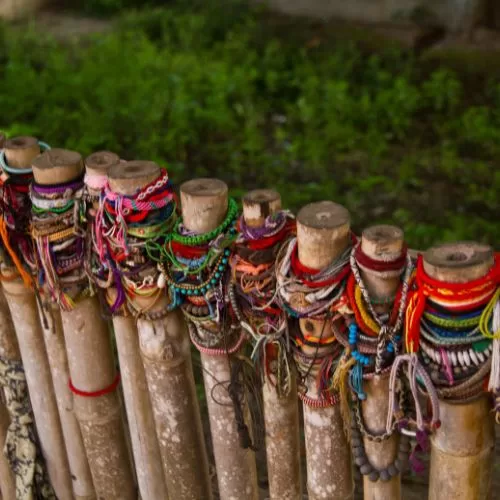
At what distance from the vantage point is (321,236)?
1.55m

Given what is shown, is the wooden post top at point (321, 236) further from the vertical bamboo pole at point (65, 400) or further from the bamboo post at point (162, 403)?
the vertical bamboo pole at point (65, 400)

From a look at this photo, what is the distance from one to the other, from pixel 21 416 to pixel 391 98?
4066mm

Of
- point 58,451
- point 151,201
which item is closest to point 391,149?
point 58,451

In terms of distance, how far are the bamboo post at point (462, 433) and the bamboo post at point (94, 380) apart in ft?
2.78

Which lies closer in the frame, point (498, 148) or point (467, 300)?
point (467, 300)

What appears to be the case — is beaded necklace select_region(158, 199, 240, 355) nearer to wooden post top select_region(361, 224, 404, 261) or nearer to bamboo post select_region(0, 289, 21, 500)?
wooden post top select_region(361, 224, 404, 261)

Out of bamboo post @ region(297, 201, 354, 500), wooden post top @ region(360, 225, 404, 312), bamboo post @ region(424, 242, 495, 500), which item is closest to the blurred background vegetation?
bamboo post @ region(297, 201, 354, 500)

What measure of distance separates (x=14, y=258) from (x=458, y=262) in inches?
42.6

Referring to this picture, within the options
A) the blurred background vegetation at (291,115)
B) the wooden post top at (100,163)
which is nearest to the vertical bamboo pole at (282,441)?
the wooden post top at (100,163)

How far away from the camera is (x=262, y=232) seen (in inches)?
64.4

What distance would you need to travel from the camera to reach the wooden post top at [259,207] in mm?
1643

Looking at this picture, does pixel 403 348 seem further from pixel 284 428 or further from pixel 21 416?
pixel 21 416

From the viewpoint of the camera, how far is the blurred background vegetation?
16.1 ft

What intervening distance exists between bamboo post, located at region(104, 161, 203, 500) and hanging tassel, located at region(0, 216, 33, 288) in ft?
0.81
